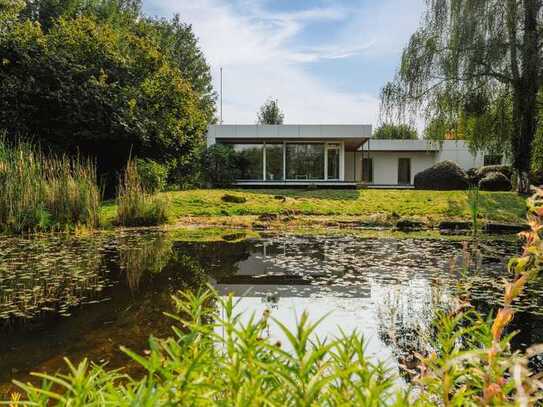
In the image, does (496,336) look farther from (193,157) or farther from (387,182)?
(387,182)

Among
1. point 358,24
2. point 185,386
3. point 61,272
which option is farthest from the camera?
point 358,24

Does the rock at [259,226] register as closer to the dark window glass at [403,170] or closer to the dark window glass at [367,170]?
the dark window glass at [367,170]

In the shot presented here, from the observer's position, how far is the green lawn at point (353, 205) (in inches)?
498

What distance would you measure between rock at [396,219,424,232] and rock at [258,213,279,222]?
3196mm

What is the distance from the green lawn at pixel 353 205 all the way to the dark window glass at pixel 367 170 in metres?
12.9

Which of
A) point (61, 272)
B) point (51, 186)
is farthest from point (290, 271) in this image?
point (51, 186)

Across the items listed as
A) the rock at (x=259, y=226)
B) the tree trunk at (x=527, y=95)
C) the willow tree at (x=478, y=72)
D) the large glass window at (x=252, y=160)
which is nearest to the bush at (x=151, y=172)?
the large glass window at (x=252, y=160)

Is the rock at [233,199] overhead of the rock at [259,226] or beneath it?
overhead

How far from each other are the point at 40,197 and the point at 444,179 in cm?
1682

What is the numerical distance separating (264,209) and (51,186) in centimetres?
594

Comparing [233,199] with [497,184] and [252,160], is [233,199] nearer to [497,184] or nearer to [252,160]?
[252,160]

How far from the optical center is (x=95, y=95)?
1430cm

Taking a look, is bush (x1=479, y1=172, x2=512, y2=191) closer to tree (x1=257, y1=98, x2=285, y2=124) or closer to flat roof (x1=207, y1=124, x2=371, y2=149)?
flat roof (x1=207, y1=124, x2=371, y2=149)

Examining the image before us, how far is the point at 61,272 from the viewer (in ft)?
17.3
